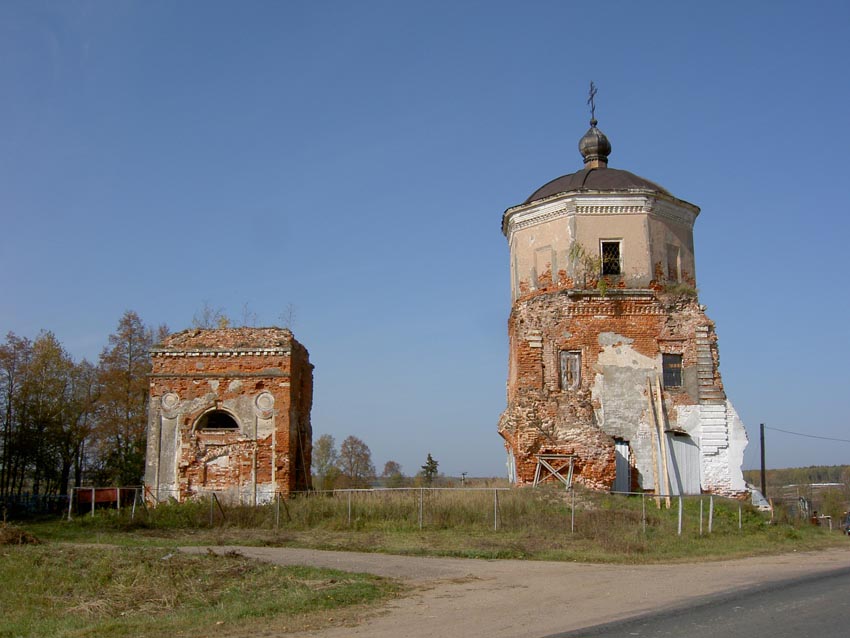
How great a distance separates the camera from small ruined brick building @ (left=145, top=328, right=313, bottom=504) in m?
24.5

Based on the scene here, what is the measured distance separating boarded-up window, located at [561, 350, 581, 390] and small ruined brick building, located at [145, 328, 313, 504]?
8759 millimetres

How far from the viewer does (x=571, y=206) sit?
1000 inches

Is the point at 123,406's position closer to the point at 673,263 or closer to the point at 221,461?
A: the point at 221,461

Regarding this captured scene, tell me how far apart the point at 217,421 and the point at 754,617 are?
65.6ft

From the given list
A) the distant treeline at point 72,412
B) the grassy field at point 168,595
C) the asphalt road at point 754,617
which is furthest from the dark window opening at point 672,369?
the distant treeline at point 72,412

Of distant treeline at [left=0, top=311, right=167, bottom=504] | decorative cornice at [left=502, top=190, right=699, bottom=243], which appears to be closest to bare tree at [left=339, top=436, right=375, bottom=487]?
distant treeline at [left=0, top=311, right=167, bottom=504]

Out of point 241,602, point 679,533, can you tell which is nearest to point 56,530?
point 241,602

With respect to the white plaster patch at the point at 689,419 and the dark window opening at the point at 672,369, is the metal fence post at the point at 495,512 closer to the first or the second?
the white plaster patch at the point at 689,419

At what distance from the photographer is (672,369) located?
24.5 metres

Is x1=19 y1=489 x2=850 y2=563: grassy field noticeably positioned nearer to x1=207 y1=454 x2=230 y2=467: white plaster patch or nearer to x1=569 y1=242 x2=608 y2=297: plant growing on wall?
x1=207 y1=454 x2=230 y2=467: white plaster patch

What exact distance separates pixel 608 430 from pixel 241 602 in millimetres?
15724

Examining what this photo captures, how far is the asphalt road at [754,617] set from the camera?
8078 millimetres

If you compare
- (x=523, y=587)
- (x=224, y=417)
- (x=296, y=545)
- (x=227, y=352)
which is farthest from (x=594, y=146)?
(x=523, y=587)

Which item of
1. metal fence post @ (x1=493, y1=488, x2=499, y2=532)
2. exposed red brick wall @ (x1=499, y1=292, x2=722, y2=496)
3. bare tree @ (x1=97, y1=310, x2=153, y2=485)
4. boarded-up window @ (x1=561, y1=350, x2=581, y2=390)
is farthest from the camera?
bare tree @ (x1=97, y1=310, x2=153, y2=485)
